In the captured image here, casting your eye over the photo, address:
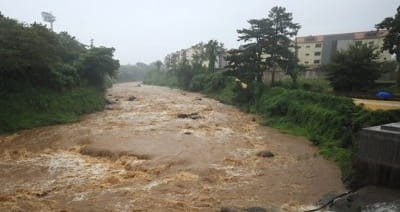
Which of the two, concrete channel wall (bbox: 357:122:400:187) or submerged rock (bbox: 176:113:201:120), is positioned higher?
concrete channel wall (bbox: 357:122:400:187)

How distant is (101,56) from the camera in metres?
29.4

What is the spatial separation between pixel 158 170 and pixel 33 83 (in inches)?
546

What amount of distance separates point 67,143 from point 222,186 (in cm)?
875

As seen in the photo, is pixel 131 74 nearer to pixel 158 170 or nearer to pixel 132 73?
pixel 132 73

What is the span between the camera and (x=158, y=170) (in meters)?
11.5

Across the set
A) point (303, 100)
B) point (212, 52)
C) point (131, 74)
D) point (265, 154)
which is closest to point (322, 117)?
point (303, 100)

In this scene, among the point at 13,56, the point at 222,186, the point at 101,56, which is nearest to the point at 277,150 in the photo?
the point at 222,186

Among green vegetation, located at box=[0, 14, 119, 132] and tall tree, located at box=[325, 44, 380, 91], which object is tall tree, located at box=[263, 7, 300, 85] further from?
green vegetation, located at box=[0, 14, 119, 132]

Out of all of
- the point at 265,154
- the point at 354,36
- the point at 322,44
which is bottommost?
the point at 265,154

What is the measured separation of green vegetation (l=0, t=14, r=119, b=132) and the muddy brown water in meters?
1.46

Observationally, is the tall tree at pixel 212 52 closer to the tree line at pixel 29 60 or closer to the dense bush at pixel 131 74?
the tree line at pixel 29 60

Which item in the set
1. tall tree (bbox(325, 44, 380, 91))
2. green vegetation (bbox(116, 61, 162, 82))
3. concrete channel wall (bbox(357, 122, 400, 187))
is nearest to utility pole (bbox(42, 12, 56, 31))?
green vegetation (bbox(116, 61, 162, 82))

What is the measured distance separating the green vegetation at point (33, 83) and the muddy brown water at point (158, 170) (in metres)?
1.46

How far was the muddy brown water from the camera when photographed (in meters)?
9.06
